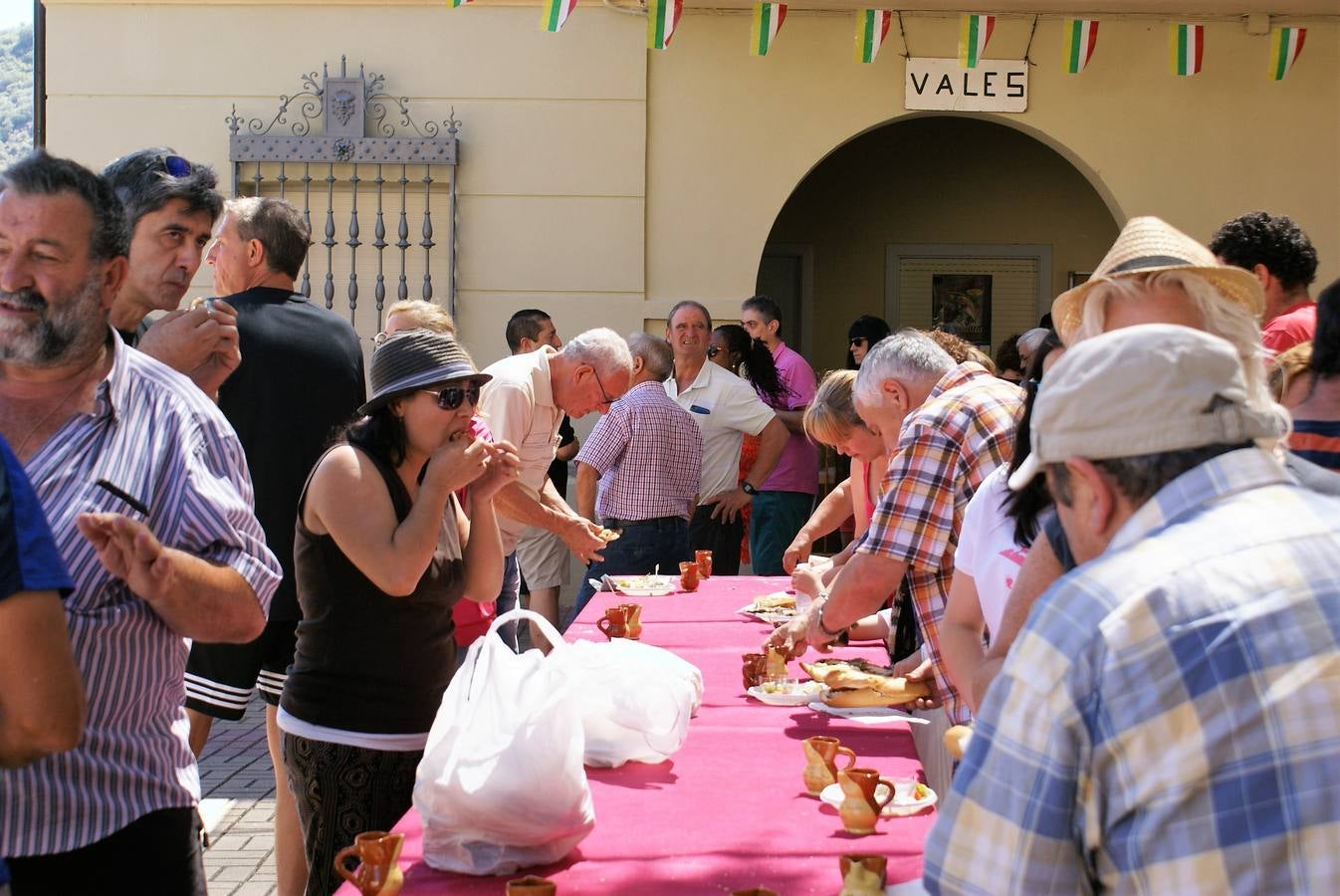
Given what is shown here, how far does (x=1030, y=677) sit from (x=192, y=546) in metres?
1.14

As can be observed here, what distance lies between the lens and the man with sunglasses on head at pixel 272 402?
3.42 metres

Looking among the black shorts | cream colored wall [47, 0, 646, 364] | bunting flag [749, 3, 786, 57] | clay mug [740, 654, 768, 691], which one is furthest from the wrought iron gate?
clay mug [740, 654, 768, 691]

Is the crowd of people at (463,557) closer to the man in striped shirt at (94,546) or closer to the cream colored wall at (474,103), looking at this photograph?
the man in striped shirt at (94,546)

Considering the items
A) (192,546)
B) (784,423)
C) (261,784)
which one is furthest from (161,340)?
(784,423)

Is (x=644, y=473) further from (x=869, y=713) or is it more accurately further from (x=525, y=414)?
(x=869, y=713)

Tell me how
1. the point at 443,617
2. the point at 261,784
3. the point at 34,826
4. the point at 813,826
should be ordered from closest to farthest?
the point at 34,826 < the point at 813,826 < the point at 443,617 < the point at 261,784

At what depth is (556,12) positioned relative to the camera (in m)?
7.37

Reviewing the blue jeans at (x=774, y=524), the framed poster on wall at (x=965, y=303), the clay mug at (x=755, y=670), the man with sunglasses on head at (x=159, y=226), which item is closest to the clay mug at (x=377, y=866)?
the man with sunglasses on head at (x=159, y=226)

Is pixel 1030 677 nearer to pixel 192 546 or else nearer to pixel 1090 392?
pixel 1090 392

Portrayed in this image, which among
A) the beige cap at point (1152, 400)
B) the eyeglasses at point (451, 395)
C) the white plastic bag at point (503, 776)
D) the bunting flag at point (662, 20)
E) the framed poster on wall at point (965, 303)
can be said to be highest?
the bunting flag at point (662, 20)

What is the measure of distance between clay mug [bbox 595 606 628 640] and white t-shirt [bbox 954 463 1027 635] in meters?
1.57

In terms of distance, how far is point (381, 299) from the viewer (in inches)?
302

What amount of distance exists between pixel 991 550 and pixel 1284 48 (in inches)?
260

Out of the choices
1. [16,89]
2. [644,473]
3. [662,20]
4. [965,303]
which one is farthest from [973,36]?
[16,89]
